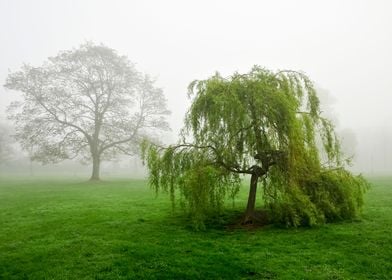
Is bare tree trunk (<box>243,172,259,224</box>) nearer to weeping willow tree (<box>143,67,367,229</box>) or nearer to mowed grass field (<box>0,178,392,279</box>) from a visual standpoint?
weeping willow tree (<box>143,67,367,229</box>)

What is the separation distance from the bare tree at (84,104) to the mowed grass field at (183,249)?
23.9m

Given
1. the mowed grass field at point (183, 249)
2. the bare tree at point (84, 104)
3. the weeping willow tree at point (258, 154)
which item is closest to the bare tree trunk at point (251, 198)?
the weeping willow tree at point (258, 154)

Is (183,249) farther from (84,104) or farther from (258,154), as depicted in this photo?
(84,104)

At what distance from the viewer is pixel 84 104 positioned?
41000 mm

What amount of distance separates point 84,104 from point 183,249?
108 feet

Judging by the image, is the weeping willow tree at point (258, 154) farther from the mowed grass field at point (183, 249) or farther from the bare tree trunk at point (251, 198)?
the mowed grass field at point (183, 249)

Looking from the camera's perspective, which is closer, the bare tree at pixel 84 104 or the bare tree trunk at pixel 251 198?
the bare tree trunk at pixel 251 198

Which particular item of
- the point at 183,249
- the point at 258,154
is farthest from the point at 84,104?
the point at 183,249

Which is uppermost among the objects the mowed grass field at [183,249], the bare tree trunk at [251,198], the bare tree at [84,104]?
the bare tree at [84,104]

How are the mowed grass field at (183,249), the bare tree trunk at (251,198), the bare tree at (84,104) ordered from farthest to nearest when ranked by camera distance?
the bare tree at (84,104), the bare tree trunk at (251,198), the mowed grass field at (183,249)

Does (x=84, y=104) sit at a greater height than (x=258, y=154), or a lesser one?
greater

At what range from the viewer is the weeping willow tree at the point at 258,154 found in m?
13.2

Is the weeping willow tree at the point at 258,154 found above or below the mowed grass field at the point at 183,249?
above

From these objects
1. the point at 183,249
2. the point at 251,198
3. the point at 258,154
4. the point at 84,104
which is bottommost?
the point at 183,249
